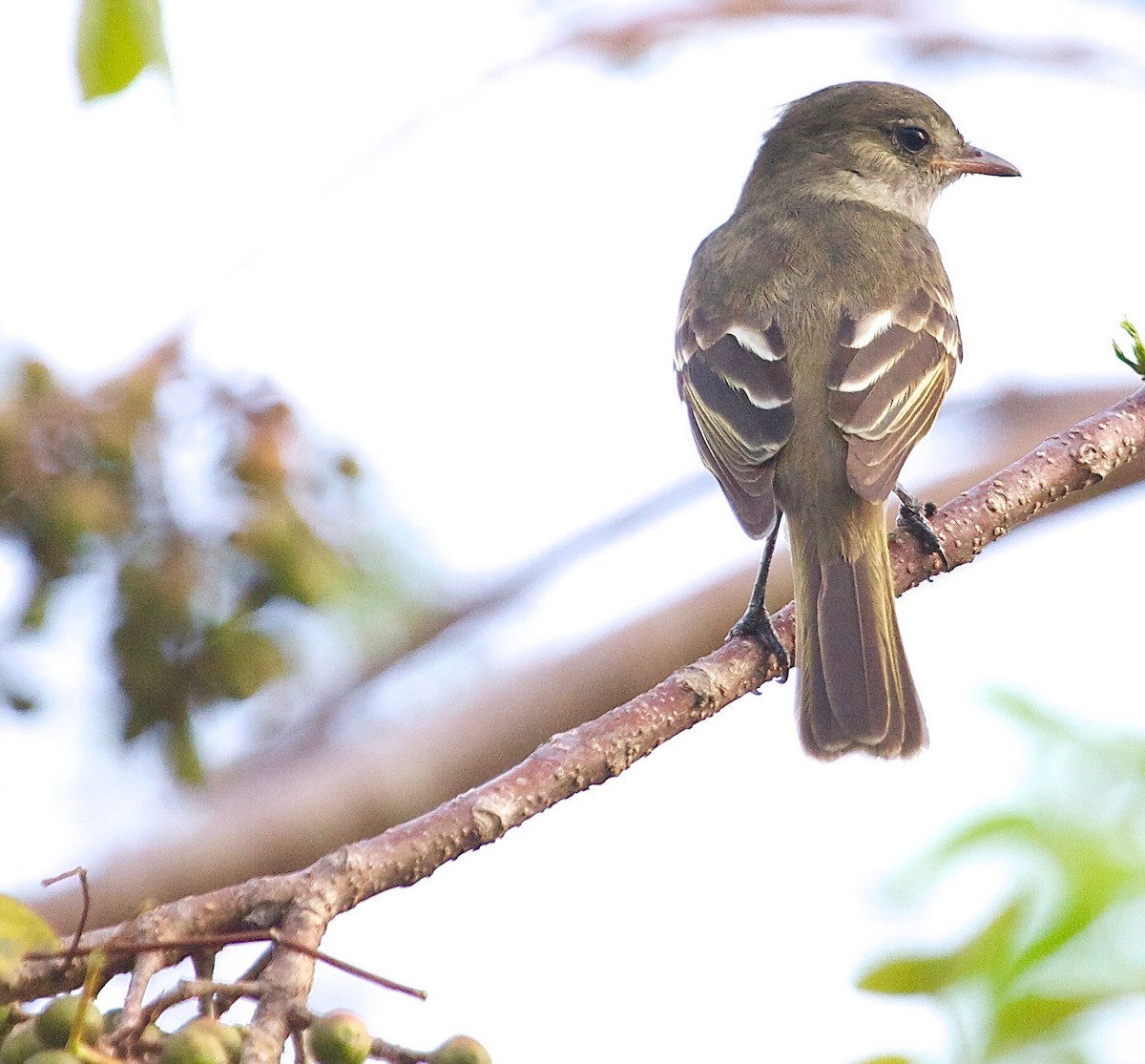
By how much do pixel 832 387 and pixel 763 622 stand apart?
883mm

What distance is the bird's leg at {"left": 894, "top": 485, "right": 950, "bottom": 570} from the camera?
391 centimetres

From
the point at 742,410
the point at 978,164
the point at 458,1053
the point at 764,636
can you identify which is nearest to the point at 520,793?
the point at 458,1053

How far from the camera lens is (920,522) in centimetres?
400

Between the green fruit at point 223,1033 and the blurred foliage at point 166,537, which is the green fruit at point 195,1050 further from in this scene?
the blurred foliage at point 166,537

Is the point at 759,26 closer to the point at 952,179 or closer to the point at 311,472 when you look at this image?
the point at 952,179

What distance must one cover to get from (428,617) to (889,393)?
1782 mm

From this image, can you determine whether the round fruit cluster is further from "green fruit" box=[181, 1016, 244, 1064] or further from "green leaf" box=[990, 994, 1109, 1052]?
"green leaf" box=[990, 994, 1109, 1052]

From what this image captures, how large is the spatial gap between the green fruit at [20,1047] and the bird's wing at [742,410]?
2.50 m

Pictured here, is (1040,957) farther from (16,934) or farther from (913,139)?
(913,139)

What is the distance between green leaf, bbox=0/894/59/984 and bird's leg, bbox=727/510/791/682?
2.12 m

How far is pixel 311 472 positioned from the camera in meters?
4.45

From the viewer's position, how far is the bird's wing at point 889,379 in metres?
4.19

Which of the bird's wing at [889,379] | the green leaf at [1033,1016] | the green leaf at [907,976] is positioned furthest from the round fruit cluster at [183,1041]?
the bird's wing at [889,379]

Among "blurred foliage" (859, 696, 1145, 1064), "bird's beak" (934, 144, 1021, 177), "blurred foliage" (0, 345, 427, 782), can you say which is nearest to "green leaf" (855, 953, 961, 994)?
"blurred foliage" (859, 696, 1145, 1064)
